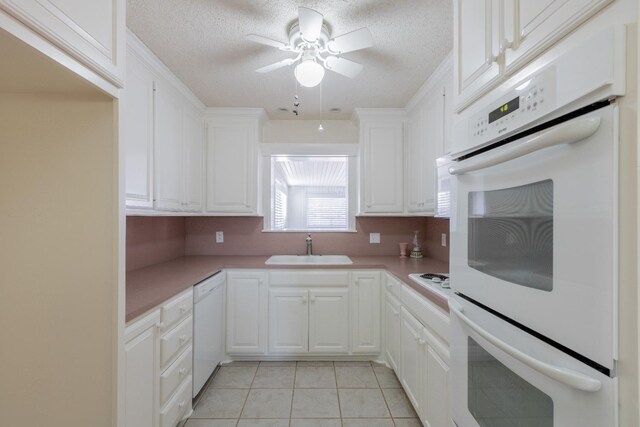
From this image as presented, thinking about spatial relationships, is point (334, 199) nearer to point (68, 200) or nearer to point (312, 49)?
point (312, 49)

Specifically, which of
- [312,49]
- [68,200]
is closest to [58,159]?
[68,200]

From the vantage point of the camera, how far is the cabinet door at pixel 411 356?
5.51 feet

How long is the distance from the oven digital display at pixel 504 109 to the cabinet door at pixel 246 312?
83.0 inches

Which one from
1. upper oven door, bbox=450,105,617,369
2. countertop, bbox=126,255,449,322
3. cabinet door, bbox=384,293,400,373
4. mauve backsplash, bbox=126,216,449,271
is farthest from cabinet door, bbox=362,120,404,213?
upper oven door, bbox=450,105,617,369

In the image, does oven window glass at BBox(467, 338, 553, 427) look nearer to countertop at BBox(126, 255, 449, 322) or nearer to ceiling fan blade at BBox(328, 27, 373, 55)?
countertop at BBox(126, 255, 449, 322)

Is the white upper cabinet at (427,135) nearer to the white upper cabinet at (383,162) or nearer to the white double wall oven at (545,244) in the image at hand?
the white upper cabinet at (383,162)

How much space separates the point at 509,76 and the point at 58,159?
153 cm

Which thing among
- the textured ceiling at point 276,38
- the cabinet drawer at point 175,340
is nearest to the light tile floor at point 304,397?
the cabinet drawer at point 175,340

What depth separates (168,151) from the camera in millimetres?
2109

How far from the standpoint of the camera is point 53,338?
1.02 metres

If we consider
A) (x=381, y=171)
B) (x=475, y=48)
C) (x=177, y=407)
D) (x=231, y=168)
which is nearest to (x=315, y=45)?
(x=475, y=48)

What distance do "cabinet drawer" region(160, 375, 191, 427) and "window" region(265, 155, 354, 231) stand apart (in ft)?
5.46

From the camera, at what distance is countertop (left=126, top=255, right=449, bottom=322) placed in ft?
4.70

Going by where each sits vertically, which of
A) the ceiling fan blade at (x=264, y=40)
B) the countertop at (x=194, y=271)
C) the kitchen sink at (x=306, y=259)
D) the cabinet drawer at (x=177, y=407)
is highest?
the ceiling fan blade at (x=264, y=40)
